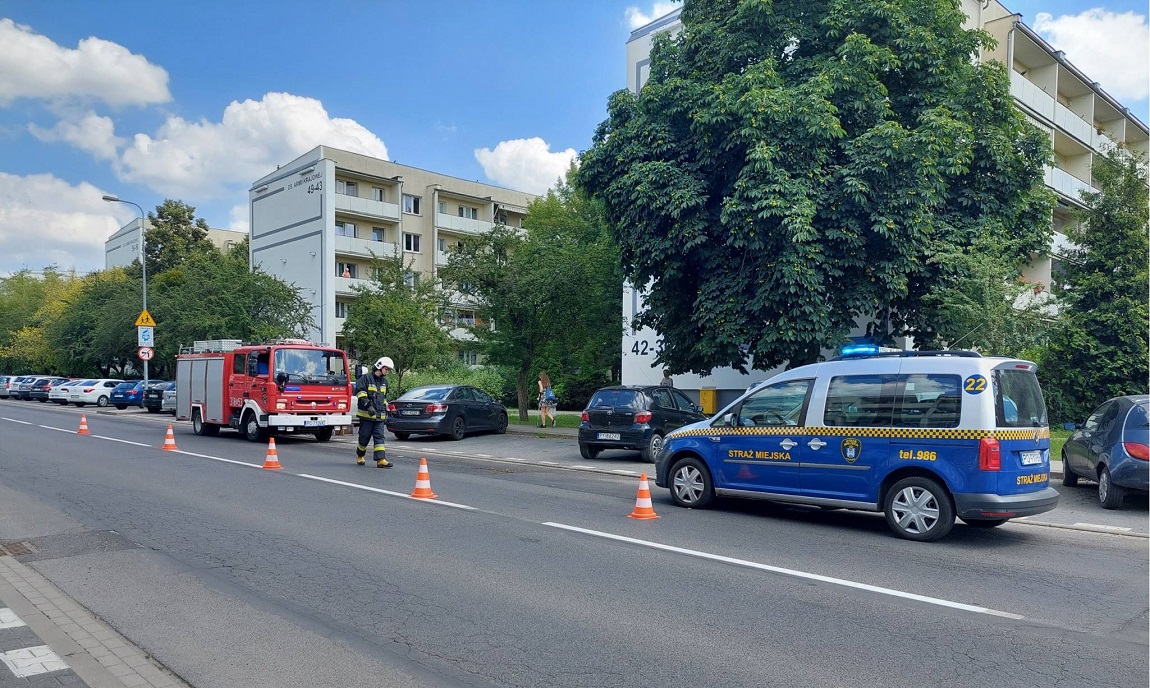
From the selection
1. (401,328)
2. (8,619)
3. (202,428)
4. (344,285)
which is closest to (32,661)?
(8,619)

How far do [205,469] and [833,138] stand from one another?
Result: 1324cm

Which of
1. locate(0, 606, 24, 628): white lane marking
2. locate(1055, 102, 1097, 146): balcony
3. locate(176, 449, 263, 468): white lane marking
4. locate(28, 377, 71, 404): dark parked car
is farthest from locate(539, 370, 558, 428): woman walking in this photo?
locate(28, 377, 71, 404): dark parked car

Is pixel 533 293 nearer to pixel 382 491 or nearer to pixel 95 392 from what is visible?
pixel 382 491

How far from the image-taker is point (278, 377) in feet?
64.5

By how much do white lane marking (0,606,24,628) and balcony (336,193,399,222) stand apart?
44244 millimetres

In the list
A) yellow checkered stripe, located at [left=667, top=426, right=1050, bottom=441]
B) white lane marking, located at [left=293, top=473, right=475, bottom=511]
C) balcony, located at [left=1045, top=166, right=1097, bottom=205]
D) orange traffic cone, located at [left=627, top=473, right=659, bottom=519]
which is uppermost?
balcony, located at [left=1045, top=166, right=1097, bottom=205]

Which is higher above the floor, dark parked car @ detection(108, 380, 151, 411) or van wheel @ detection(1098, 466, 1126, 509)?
dark parked car @ detection(108, 380, 151, 411)

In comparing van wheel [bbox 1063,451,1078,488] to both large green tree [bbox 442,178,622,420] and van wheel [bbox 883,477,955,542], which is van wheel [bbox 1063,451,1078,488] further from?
large green tree [bbox 442,178,622,420]

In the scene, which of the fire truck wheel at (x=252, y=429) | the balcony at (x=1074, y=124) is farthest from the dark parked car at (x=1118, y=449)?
the balcony at (x=1074, y=124)

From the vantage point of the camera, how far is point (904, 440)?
8445 mm

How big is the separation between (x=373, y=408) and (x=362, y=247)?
121ft

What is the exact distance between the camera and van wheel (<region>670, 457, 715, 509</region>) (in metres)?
10.2

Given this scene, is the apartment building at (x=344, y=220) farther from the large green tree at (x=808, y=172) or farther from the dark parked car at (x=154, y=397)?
the large green tree at (x=808, y=172)

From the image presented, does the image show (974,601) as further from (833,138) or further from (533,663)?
(833,138)
